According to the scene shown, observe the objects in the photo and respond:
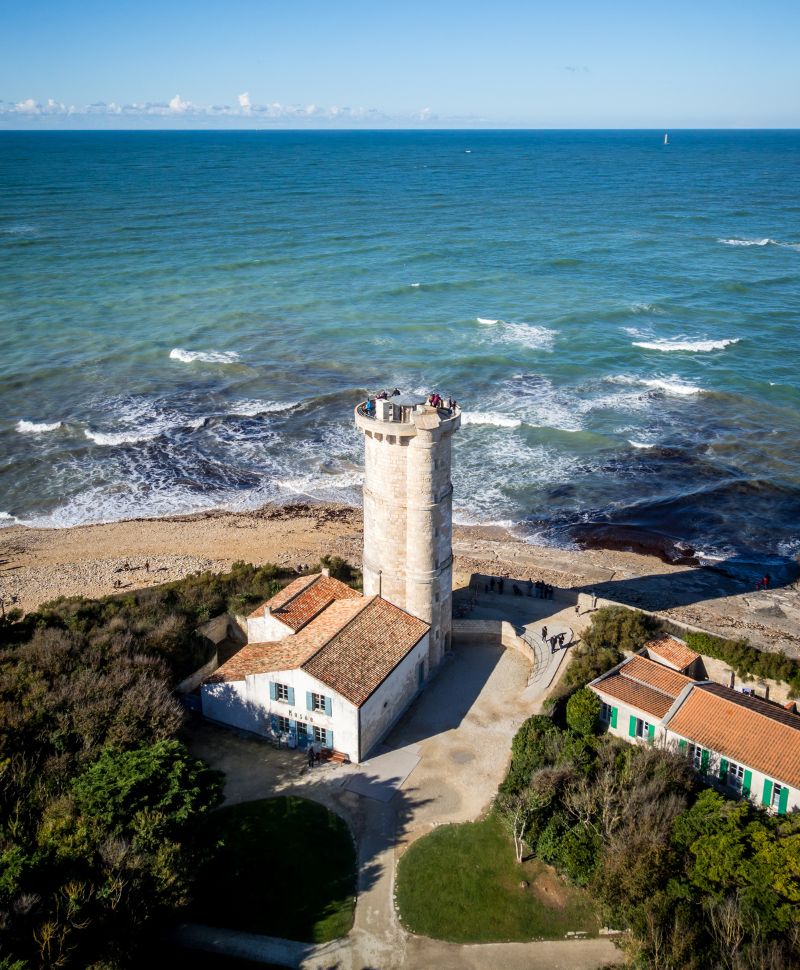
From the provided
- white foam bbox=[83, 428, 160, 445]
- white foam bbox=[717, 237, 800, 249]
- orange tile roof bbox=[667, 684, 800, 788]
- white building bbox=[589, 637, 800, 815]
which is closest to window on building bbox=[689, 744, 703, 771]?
→ white building bbox=[589, 637, 800, 815]

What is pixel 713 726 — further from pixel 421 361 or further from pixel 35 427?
pixel 35 427

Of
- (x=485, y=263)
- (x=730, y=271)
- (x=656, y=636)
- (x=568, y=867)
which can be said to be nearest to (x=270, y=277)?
(x=485, y=263)

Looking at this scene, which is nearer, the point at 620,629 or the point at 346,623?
the point at 346,623

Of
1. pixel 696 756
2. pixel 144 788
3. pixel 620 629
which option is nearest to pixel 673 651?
pixel 620 629

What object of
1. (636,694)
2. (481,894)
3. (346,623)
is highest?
(346,623)

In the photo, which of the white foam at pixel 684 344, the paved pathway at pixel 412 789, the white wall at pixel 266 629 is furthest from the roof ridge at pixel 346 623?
the white foam at pixel 684 344

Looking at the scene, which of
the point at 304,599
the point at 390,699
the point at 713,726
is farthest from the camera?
the point at 304,599

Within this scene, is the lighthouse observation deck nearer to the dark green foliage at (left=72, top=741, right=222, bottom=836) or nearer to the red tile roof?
the red tile roof

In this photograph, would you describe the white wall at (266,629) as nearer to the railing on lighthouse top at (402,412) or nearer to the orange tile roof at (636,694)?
the railing on lighthouse top at (402,412)
